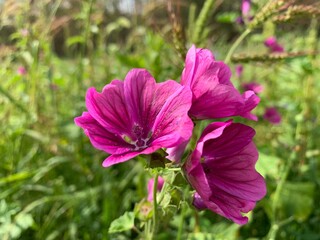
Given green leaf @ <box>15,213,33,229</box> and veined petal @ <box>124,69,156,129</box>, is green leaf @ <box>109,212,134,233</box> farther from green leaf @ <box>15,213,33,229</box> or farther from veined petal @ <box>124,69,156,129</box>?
green leaf @ <box>15,213,33,229</box>

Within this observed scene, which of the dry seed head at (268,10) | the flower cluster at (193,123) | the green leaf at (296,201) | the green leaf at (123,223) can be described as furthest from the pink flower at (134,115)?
the green leaf at (296,201)

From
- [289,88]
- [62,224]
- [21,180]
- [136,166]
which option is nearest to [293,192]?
[136,166]

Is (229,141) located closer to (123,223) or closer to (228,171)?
(228,171)

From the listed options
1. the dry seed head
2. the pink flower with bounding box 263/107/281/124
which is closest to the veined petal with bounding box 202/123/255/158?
the dry seed head

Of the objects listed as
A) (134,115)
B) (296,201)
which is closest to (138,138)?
(134,115)

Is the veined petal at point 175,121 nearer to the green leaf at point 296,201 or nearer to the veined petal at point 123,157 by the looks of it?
the veined petal at point 123,157

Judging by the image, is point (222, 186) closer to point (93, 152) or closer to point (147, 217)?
point (147, 217)
